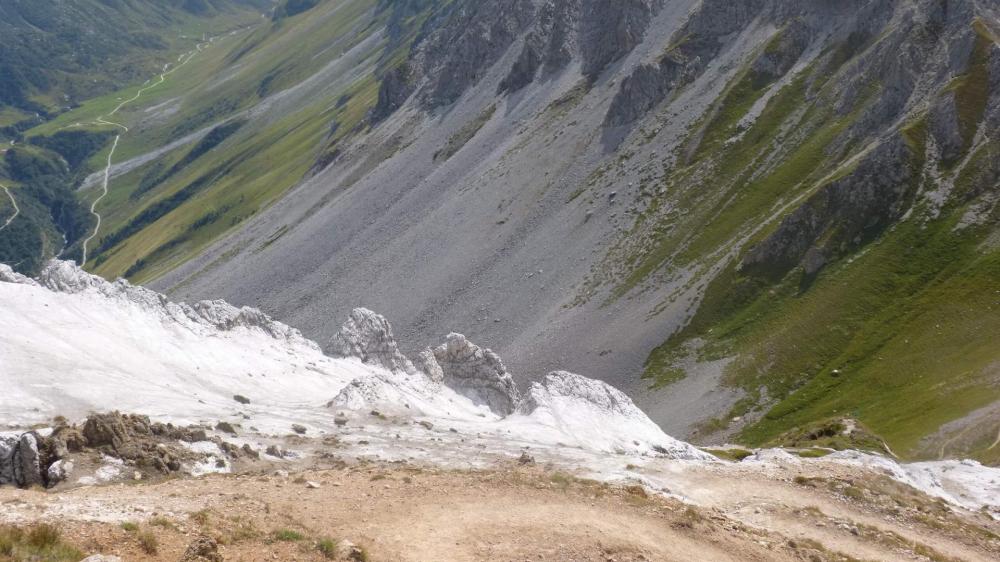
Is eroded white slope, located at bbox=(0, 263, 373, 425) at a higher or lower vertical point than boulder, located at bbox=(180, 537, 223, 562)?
higher

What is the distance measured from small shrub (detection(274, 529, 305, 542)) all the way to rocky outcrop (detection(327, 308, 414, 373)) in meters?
39.1

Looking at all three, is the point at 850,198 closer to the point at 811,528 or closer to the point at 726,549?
the point at 811,528

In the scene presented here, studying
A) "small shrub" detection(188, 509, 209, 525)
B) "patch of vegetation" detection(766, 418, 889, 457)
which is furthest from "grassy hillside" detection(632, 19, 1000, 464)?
"small shrub" detection(188, 509, 209, 525)

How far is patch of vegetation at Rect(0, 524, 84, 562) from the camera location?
1809 centimetres

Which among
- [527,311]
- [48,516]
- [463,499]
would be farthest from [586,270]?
[48,516]

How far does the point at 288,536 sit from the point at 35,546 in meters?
6.61

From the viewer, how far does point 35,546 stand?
18578mm

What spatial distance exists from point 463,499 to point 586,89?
13521 centimetres

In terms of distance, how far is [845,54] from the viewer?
11425 cm

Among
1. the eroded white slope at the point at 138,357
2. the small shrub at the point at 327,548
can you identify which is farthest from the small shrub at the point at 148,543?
the eroded white slope at the point at 138,357

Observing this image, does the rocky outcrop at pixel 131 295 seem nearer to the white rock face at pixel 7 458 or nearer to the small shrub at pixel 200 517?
the white rock face at pixel 7 458

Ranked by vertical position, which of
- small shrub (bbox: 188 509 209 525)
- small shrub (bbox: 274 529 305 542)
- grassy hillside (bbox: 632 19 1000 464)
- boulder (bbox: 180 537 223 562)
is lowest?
boulder (bbox: 180 537 223 562)

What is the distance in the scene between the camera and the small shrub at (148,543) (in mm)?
20122

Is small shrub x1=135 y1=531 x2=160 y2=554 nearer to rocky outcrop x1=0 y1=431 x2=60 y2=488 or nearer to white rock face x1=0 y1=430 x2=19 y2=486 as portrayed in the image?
rocky outcrop x1=0 y1=431 x2=60 y2=488
